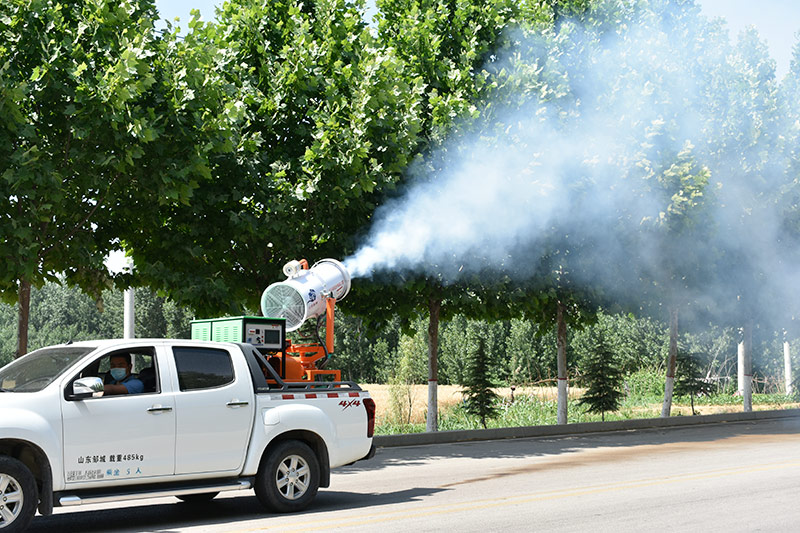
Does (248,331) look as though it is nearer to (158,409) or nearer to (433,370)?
(158,409)

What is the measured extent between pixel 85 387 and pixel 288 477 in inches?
98.8

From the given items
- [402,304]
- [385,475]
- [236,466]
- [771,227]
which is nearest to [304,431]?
[236,466]

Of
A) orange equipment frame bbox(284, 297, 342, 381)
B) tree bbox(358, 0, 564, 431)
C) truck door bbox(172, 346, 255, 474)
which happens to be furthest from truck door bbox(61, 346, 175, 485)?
tree bbox(358, 0, 564, 431)

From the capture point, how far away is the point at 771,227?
27453mm

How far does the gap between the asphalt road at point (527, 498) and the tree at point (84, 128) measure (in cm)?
561

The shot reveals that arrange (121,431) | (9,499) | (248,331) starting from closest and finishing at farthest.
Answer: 1. (9,499)
2. (121,431)
3. (248,331)

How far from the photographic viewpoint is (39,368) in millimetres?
9227

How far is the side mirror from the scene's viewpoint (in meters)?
8.74

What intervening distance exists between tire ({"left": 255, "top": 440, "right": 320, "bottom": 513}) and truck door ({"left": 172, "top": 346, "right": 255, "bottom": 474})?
353 mm

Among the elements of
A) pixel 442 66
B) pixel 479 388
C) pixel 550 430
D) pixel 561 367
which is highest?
pixel 442 66

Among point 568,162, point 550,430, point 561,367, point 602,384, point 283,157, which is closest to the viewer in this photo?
point 283,157

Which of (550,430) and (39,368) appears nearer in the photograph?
(39,368)

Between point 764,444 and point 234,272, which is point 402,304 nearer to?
point 234,272

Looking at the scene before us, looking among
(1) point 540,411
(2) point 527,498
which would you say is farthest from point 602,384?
(2) point 527,498
